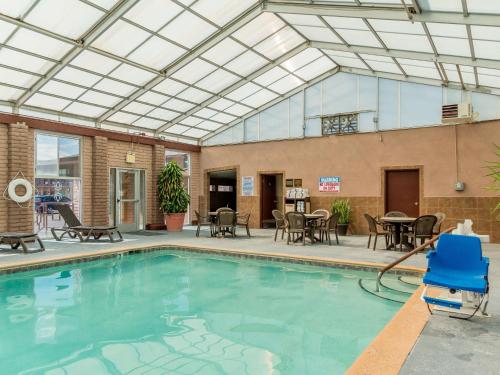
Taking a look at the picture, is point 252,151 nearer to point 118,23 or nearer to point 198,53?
point 198,53

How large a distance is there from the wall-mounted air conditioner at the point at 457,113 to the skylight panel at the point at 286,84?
442cm

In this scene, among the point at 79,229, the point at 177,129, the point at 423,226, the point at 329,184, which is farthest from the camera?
the point at 177,129

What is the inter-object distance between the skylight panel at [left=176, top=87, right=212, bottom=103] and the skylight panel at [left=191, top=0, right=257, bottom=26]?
2828 mm

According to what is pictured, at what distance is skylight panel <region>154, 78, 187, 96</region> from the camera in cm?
1006

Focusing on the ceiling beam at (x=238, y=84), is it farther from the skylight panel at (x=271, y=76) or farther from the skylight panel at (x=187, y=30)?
the skylight panel at (x=187, y=30)

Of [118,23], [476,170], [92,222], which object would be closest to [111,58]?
[118,23]

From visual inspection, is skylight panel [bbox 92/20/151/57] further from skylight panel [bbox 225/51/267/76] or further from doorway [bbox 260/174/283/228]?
doorway [bbox 260/174/283/228]

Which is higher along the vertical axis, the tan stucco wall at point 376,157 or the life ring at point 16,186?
the tan stucco wall at point 376,157

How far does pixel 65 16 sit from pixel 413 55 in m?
7.12

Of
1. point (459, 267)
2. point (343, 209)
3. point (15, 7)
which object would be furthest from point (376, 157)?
point (15, 7)

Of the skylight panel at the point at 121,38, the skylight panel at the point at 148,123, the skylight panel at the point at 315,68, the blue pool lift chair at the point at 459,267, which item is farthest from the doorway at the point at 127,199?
the blue pool lift chair at the point at 459,267

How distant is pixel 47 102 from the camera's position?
31.2 ft

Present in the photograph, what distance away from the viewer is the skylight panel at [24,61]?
7500 millimetres

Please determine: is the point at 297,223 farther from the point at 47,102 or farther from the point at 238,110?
the point at 47,102
